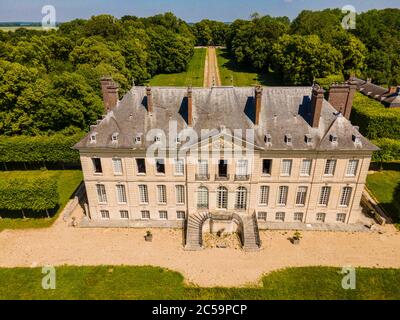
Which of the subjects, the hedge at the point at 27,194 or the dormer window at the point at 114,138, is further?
the hedge at the point at 27,194

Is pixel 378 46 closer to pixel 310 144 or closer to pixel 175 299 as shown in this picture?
pixel 310 144

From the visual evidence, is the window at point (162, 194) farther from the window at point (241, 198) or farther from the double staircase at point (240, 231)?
the window at point (241, 198)

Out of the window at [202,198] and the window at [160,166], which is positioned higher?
the window at [160,166]

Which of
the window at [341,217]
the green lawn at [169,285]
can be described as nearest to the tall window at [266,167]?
the green lawn at [169,285]

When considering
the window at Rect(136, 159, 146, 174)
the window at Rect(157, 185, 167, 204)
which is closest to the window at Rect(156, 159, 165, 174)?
the window at Rect(136, 159, 146, 174)

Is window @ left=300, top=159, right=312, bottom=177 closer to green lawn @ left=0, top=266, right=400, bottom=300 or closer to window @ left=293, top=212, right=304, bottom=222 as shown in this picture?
window @ left=293, top=212, right=304, bottom=222
